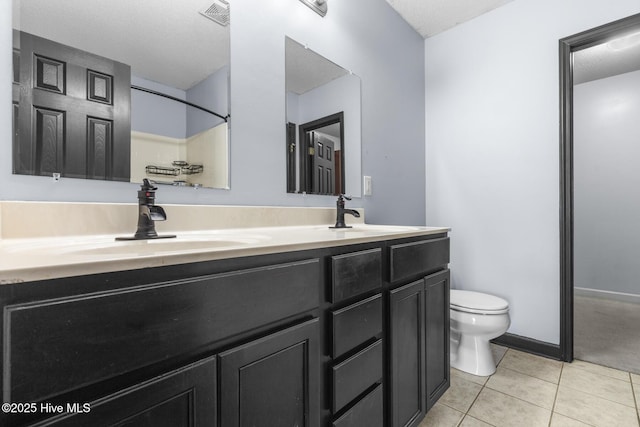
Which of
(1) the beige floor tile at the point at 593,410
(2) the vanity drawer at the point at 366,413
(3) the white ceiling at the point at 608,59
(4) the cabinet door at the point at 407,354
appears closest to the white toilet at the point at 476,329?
(1) the beige floor tile at the point at 593,410

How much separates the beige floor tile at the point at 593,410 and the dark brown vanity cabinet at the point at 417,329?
0.62m

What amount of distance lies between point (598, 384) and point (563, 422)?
0.54 meters

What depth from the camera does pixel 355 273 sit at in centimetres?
93

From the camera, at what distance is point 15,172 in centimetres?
82

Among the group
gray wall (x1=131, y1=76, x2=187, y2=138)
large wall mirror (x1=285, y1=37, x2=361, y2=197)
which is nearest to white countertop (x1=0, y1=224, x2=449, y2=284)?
gray wall (x1=131, y1=76, x2=187, y2=138)

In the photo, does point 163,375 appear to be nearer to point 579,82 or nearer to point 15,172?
point 15,172

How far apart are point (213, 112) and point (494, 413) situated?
1.93 metres

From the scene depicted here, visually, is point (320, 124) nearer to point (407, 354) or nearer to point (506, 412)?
point (407, 354)

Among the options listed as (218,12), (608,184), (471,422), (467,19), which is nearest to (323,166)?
(218,12)

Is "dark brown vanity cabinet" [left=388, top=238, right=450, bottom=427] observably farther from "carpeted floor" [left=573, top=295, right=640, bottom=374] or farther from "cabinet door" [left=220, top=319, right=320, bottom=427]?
"carpeted floor" [left=573, top=295, right=640, bottom=374]

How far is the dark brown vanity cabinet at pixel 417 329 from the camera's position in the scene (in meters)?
1.10

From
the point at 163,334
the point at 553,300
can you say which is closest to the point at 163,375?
the point at 163,334

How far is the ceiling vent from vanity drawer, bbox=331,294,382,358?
1.24 meters

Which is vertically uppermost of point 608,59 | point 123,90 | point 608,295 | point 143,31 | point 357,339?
point 608,59
